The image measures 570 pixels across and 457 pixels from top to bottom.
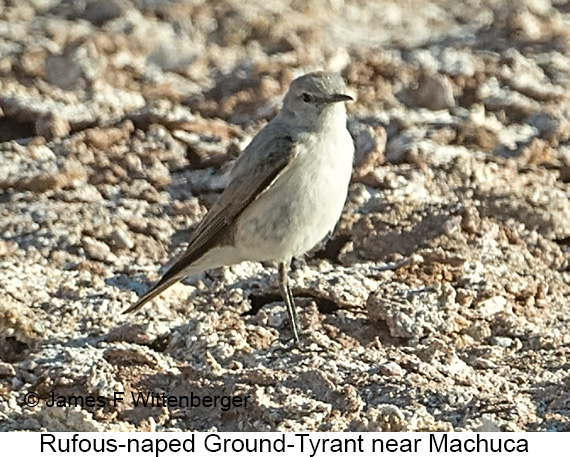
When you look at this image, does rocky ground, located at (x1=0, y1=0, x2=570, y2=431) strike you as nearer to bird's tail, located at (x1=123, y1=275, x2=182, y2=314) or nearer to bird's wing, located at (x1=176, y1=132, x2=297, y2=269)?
bird's tail, located at (x1=123, y1=275, x2=182, y2=314)

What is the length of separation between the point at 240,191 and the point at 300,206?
1.35 feet

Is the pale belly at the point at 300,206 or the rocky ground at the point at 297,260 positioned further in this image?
the pale belly at the point at 300,206

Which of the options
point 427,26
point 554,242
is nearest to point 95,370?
point 554,242

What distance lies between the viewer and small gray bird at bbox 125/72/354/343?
7.88 metres

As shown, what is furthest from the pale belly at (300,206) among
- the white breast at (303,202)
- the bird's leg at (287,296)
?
the bird's leg at (287,296)

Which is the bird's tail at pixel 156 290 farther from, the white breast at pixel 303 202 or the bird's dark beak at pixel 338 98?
the bird's dark beak at pixel 338 98

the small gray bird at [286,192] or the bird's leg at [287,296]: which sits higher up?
the small gray bird at [286,192]

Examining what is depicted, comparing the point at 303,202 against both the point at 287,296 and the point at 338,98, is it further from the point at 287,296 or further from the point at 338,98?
the point at 338,98

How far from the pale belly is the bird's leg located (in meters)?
0.12

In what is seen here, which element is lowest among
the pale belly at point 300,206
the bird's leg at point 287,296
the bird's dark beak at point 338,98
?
the bird's leg at point 287,296

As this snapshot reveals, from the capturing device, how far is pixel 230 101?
35.8 ft

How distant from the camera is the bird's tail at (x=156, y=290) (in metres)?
7.99

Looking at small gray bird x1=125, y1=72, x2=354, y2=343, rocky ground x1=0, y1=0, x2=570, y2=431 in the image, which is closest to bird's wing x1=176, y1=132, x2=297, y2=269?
small gray bird x1=125, y1=72, x2=354, y2=343

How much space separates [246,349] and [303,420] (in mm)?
880
